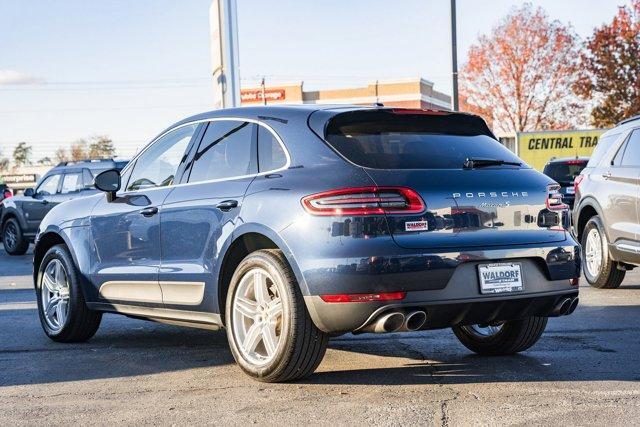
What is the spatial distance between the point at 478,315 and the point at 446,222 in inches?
22.2

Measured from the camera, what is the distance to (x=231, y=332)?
582cm

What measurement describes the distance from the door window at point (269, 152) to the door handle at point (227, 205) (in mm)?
260

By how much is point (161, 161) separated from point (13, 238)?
15.8 meters

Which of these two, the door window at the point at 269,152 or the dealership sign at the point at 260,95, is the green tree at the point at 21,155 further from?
the door window at the point at 269,152

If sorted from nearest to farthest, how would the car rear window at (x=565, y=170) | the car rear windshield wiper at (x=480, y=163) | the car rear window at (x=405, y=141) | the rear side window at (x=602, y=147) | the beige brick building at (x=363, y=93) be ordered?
the car rear window at (x=405, y=141) < the car rear windshield wiper at (x=480, y=163) < the rear side window at (x=602, y=147) < the car rear window at (x=565, y=170) < the beige brick building at (x=363, y=93)

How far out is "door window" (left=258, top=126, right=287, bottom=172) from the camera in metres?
5.70

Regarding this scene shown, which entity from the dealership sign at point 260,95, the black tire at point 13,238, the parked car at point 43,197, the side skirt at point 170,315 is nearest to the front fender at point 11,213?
the parked car at point 43,197

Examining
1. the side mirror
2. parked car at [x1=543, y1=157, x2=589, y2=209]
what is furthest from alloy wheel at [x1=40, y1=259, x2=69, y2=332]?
parked car at [x1=543, y1=157, x2=589, y2=209]

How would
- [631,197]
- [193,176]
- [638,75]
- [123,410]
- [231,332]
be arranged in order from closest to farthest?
1. [123,410]
2. [231,332]
3. [193,176]
4. [631,197]
5. [638,75]

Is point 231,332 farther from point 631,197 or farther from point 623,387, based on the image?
point 631,197

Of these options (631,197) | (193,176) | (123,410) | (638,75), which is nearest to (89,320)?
(193,176)

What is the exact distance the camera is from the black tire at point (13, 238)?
21.4 m

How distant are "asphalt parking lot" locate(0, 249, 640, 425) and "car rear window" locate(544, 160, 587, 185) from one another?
1339 centimetres

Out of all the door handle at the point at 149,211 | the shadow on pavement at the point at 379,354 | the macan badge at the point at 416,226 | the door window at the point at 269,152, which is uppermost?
the door window at the point at 269,152
